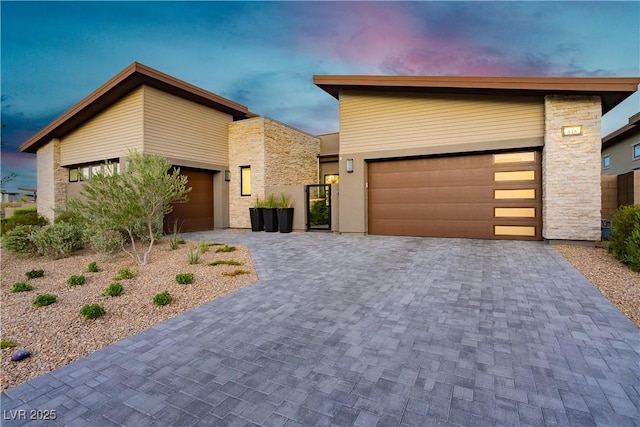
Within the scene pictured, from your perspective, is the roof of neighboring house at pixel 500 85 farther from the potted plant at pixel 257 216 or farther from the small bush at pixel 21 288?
the small bush at pixel 21 288

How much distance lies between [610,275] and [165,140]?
1225 cm

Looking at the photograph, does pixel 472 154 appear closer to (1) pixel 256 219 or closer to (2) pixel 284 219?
(2) pixel 284 219

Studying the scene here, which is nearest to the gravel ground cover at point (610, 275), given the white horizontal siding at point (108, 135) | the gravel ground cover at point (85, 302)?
the gravel ground cover at point (85, 302)

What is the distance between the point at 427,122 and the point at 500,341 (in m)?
7.44

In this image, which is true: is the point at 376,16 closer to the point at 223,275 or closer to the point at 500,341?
the point at 223,275

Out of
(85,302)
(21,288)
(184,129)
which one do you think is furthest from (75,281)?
(184,129)

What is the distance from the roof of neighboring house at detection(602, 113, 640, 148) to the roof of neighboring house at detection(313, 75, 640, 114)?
748 cm

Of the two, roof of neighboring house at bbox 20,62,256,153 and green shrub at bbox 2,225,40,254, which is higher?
roof of neighboring house at bbox 20,62,256,153

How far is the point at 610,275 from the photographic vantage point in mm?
4609

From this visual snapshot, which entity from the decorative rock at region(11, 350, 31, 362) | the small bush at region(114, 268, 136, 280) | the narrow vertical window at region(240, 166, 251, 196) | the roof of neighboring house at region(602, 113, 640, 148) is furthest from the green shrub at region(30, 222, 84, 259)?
the roof of neighboring house at region(602, 113, 640, 148)

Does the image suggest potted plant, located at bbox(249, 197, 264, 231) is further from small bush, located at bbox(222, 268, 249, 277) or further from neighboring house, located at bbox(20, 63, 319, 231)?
small bush, located at bbox(222, 268, 249, 277)

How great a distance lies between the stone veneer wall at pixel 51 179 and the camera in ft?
42.6

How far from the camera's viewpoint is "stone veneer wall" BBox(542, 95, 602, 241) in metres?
6.91

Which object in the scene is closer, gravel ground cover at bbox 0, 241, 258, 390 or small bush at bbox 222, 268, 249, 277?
gravel ground cover at bbox 0, 241, 258, 390
